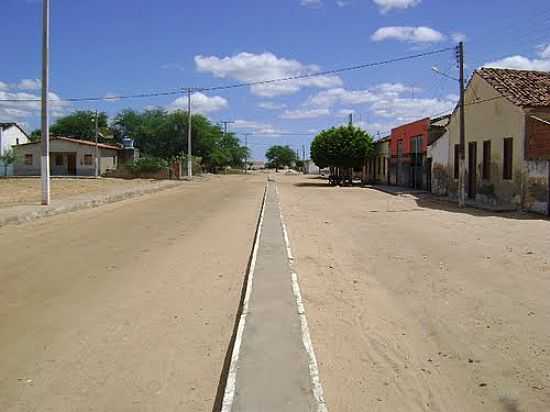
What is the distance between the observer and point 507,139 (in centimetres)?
2427

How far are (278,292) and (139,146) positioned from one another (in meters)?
81.8

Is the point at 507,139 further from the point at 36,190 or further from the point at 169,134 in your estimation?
the point at 169,134

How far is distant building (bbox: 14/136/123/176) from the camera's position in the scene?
A: 61.9 metres

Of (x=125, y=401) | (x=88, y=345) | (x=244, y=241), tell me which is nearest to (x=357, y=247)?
(x=244, y=241)

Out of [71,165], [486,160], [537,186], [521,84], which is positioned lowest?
[537,186]

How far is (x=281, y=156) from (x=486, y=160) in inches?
5346

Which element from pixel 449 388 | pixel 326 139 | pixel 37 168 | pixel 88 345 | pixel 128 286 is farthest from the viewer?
pixel 37 168

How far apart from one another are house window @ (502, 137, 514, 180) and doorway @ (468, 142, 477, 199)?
3502 millimetres

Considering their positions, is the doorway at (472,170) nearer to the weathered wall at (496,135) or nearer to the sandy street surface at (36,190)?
the weathered wall at (496,135)

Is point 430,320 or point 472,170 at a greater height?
point 472,170

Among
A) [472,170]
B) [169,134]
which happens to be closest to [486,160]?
[472,170]

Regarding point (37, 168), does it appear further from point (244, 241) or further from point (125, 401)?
point (125, 401)

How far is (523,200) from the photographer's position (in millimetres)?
22047

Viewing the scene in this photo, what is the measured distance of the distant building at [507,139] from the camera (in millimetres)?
21672
